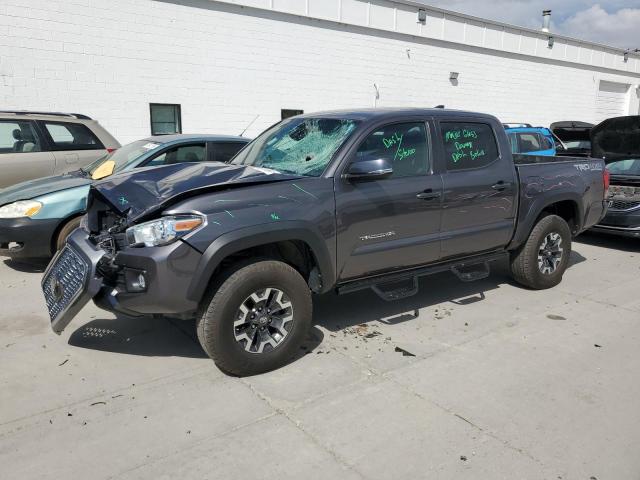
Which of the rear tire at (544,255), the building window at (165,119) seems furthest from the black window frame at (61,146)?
the rear tire at (544,255)

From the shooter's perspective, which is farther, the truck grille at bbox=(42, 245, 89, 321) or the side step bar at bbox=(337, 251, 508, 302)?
the side step bar at bbox=(337, 251, 508, 302)

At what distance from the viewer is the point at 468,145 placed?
196 inches

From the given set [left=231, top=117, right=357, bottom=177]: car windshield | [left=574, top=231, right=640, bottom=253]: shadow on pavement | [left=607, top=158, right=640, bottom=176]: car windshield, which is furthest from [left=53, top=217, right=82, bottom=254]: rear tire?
[left=607, top=158, right=640, bottom=176]: car windshield

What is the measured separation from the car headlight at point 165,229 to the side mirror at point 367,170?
121cm

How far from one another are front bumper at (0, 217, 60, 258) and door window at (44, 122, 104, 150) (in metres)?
2.21

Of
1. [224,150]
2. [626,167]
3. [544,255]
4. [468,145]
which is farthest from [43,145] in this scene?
[626,167]

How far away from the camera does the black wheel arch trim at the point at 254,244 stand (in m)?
3.43

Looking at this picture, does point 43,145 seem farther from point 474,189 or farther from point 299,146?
point 474,189

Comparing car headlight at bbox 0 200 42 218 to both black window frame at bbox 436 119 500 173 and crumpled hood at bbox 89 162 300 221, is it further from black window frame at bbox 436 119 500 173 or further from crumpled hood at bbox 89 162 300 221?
black window frame at bbox 436 119 500 173

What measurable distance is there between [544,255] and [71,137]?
6.53 metres

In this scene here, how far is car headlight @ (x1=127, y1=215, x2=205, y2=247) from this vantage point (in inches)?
135

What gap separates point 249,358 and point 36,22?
9.01 m

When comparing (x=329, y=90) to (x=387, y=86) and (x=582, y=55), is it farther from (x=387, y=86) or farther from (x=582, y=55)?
(x=582, y=55)

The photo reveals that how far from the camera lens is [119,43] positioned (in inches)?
420
